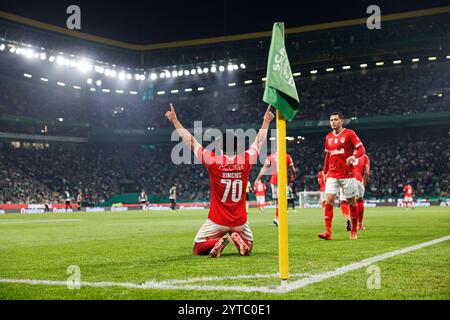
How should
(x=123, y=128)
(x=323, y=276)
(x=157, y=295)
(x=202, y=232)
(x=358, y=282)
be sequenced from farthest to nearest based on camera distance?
1. (x=123, y=128)
2. (x=202, y=232)
3. (x=323, y=276)
4. (x=358, y=282)
5. (x=157, y=295)

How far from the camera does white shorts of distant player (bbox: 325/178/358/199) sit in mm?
10680

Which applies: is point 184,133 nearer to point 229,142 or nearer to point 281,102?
point 229,142

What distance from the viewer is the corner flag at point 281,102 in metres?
4.64

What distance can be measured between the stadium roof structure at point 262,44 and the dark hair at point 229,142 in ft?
129

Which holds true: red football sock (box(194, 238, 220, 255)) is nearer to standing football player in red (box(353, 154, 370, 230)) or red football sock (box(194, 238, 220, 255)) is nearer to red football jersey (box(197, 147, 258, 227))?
red football jersey (box(197, 147, 258, 227))

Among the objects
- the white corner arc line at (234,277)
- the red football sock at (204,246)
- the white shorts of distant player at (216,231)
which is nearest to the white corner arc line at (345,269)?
the white corner arc line at (234,277)

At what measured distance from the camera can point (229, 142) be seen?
730 cm

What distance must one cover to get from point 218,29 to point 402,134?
73.2ft

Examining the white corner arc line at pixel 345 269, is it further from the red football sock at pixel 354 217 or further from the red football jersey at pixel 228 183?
the red football jersey at pixel 228 183

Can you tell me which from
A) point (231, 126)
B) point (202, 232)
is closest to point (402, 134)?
point (231, 126)

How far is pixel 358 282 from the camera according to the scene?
5117 millimetres

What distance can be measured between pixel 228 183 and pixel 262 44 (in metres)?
44.7

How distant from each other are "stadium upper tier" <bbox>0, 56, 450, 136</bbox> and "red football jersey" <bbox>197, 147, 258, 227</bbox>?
45.4 m
